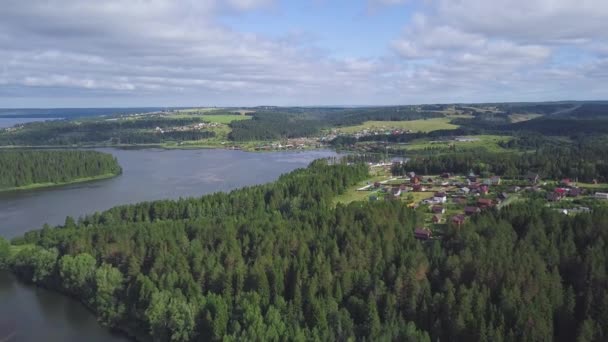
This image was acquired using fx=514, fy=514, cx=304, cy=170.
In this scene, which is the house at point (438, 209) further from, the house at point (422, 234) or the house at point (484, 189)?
the house at point (484, 189)

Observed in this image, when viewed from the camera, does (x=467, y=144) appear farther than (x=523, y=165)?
Yes

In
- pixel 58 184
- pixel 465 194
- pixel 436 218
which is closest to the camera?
pixel 436 218

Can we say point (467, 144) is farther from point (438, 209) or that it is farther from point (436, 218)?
point (436, 218)

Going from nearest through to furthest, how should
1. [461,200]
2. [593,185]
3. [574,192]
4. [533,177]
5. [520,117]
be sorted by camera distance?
1. [461,200]
2. [574,192]
3. [593,185]
4. [533,177]
5. [520,117]

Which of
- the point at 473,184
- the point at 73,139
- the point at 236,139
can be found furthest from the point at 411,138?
the point at 73,139

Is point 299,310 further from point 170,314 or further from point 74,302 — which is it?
point 74,302

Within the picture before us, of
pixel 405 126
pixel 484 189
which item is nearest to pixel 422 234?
pixel 484 189
